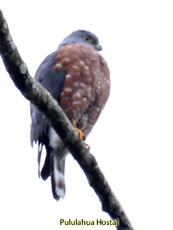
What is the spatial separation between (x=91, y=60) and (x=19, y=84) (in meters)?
2.20

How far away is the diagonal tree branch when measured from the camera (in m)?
3.24

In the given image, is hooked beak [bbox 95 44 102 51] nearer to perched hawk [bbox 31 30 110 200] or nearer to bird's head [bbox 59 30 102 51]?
bird's head [bbox 59 30 102 51]

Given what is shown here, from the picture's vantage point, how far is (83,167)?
4152mm

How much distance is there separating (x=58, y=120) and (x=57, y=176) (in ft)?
4.57

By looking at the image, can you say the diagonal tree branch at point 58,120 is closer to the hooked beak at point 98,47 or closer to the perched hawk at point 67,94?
the perched hawk at point 67,94

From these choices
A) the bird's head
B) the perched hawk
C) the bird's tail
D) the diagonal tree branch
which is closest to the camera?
the diagonal tree branch

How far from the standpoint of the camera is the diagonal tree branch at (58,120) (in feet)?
10.6

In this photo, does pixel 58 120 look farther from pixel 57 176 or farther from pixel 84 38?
pixel 84 38

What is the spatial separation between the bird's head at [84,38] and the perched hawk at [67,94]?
2.21 feet

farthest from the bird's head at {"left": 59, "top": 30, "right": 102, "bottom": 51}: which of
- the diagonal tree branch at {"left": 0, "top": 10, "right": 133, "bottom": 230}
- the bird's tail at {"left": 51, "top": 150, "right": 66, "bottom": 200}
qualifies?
the diagonal tree branch at {"left": 0, "top": 10, "right": 133, "bottom": 230}

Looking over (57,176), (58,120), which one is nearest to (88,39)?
(57,176)

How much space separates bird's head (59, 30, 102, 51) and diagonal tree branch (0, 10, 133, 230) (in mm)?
2524

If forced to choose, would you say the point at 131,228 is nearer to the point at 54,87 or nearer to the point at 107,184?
the point at 107,184

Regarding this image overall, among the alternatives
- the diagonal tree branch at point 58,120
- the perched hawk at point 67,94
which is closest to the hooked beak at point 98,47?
the perched hawk at point 67,94
